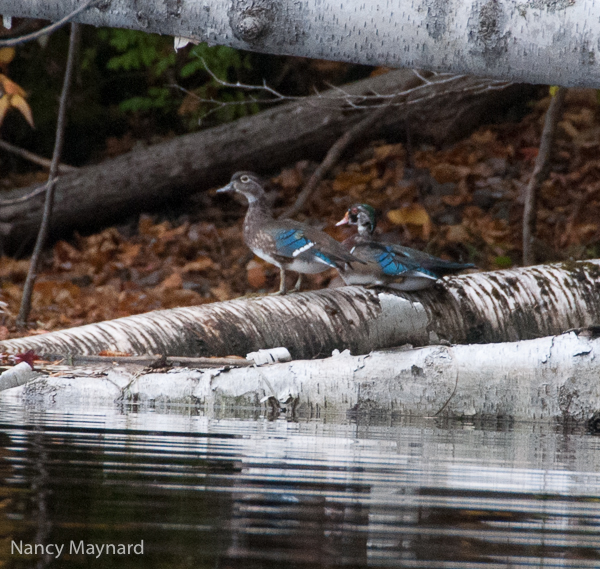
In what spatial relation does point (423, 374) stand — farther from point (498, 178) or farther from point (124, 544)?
point (498, 178)

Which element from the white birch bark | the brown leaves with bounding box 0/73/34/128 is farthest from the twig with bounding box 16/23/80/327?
the white birch bark

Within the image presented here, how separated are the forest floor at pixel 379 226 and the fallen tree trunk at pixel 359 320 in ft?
7.72

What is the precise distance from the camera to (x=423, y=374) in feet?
12.5

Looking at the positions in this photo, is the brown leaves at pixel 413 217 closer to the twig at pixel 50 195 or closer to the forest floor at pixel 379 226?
the forest floor at pixel 379 226

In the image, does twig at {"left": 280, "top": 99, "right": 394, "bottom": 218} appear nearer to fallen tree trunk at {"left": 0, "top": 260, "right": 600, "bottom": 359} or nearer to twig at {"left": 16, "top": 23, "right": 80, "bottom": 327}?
twig at {"left": 16, "top": 23, "right": 80, "bottom": 327}

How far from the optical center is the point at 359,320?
565 cm

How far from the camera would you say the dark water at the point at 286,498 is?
1.36m

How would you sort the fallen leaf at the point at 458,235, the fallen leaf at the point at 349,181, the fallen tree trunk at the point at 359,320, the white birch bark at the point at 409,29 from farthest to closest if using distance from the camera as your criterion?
1. the fallen leaf at the point at 349,181
2. the fallen leaf at the point at 458,235
3. the fallen tree trunk at the point at 359,320
4. the white birch bark at the point at 409,29

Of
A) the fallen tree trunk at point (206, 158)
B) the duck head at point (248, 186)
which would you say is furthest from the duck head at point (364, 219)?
the fallen tree trunk at point (206, 158)

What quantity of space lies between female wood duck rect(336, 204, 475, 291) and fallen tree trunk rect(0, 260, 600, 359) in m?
0.09

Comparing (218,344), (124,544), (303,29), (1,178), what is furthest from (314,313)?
(1,178)

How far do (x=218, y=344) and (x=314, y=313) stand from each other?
61cm

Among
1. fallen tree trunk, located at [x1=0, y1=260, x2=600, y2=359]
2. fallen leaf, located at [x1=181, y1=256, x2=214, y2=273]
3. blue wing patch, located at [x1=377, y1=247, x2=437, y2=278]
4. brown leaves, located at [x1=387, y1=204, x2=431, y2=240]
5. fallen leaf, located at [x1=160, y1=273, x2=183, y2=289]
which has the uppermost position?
brown leaves, located at [x1=387, y1=204, x2=431, y2=240]

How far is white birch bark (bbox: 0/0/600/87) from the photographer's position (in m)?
3.00
